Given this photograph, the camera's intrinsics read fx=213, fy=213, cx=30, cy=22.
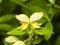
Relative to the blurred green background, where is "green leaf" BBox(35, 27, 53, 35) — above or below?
below

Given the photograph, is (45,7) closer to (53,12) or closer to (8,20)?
(53,12)

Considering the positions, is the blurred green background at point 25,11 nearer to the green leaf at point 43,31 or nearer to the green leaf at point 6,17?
the green leaf at point 6,17

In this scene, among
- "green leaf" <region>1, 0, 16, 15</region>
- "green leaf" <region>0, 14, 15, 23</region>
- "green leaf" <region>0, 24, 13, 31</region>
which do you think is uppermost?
"green leaf" <region>1, 0, 16, 15</region>

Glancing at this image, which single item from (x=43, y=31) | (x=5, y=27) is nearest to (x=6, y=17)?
(x=5, y=27)

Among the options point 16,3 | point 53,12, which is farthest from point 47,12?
point 16,3

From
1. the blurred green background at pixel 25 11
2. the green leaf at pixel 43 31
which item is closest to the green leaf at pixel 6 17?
the blurred green background at pixel 25 11

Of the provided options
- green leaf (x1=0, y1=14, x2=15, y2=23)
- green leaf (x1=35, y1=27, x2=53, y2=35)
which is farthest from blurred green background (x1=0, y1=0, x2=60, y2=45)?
green leaf (x1=35, y1=27, x2=53, y2=35)

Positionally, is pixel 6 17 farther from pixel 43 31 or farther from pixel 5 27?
pixel 43 31

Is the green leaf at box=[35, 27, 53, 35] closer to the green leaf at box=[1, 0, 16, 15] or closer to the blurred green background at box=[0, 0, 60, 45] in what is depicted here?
the blurred green background at box=[0, 0, 60, 45]
